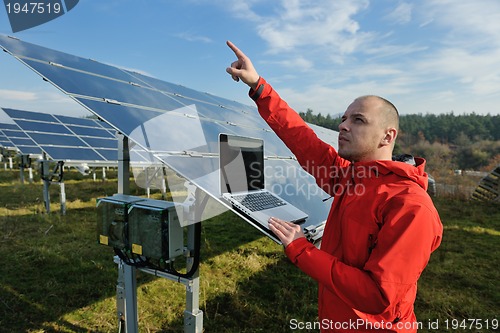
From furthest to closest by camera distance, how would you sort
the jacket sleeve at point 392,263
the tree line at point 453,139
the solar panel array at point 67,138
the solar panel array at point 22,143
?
the tree line at point 453,139 → the solar panel array at point 22,143 → the solar panel array at point 67,138 → the jacket sleeve at point 392,263

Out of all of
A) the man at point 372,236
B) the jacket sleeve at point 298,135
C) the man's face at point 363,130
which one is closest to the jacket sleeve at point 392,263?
the man at point 372,236

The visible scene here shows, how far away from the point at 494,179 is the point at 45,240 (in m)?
18.0

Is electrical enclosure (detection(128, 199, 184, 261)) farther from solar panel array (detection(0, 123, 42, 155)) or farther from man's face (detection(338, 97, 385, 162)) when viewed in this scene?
solar panel array (detection(0, 123, 42, 155))

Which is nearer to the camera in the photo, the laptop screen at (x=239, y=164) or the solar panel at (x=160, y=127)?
the solar panel at (x=160, y=127)

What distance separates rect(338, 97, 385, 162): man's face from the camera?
1827mm

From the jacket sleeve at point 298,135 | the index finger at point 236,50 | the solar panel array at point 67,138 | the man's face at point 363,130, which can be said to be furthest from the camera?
the solar panel array at point 67,138

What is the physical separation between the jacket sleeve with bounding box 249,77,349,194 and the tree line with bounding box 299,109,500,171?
1678 inches

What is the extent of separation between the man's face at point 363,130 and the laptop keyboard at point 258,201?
1.01 metres

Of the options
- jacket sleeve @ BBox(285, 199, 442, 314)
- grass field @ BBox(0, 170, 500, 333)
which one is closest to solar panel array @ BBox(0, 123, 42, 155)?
grass field @ BBox(0, 170, 500, 333)

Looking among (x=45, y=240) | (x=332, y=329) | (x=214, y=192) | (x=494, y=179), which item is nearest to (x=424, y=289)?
(x=332, y=329)

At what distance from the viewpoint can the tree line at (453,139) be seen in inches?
1896

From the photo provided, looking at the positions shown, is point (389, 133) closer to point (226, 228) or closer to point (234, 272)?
point (234, 272)

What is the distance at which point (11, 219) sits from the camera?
Result: 28.4 ft

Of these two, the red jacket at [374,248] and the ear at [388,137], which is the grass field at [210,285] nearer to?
the red jacket at [374,248]
